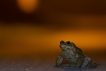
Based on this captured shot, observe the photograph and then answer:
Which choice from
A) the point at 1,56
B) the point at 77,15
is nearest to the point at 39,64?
the point at 1,56

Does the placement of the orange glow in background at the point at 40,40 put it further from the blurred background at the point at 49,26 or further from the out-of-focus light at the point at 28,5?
the out-of-focus light at the point at 28,5

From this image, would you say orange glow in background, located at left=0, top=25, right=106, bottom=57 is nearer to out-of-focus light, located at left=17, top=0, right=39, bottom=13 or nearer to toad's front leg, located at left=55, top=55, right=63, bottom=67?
toad's front leg, located at left=55, top=55, right=63, bottom=67

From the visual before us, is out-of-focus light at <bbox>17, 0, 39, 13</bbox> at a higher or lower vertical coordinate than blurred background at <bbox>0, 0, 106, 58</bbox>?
higher

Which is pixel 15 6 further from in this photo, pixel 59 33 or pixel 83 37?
pixel 83 37

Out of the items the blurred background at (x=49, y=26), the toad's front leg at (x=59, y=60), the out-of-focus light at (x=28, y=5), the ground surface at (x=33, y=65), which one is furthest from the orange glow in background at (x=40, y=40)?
the out-of-focus light at (x=28, y=5)

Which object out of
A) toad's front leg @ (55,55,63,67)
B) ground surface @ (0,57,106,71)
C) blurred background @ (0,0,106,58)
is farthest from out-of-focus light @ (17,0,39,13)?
toad's front leg @ (55,55,63,67)

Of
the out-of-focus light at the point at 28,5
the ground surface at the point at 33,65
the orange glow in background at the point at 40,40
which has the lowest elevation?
the ground surface at the point at 33,65

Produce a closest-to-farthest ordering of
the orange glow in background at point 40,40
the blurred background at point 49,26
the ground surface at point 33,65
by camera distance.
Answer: the ground surface at point 33,65
the orange glow in background at point 40,40
the blurred background at point 49,26

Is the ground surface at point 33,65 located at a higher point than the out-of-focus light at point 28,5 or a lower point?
lower
